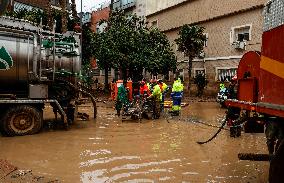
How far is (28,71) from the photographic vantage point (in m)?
11.2

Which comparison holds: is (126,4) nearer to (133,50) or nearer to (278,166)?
(133,50)

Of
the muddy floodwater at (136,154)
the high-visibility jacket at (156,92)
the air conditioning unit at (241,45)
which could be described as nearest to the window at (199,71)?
the air conditioning unit at (241,45)

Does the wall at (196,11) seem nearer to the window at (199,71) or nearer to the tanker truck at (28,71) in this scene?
the window at (199,71)

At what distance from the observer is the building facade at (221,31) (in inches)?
1005

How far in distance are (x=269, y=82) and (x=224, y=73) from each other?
77.2 feet

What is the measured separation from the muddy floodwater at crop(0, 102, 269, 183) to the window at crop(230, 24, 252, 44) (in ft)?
51.6

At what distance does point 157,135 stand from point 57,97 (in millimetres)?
3846

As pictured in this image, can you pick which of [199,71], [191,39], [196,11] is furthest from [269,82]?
[196,11]

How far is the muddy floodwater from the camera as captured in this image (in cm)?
660

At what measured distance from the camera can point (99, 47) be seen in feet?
96.0

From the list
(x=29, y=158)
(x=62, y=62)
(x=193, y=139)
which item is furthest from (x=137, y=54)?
(x=29, y=158)

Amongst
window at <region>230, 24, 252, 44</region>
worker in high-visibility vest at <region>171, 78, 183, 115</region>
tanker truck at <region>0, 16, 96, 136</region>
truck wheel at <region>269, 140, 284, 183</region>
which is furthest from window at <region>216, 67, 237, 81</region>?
truck wheel at <region>269, 140, 284, 183</region>

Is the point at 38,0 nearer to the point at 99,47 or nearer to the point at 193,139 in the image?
the point at 99,47

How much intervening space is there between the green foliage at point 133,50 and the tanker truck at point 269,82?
20.9 m
